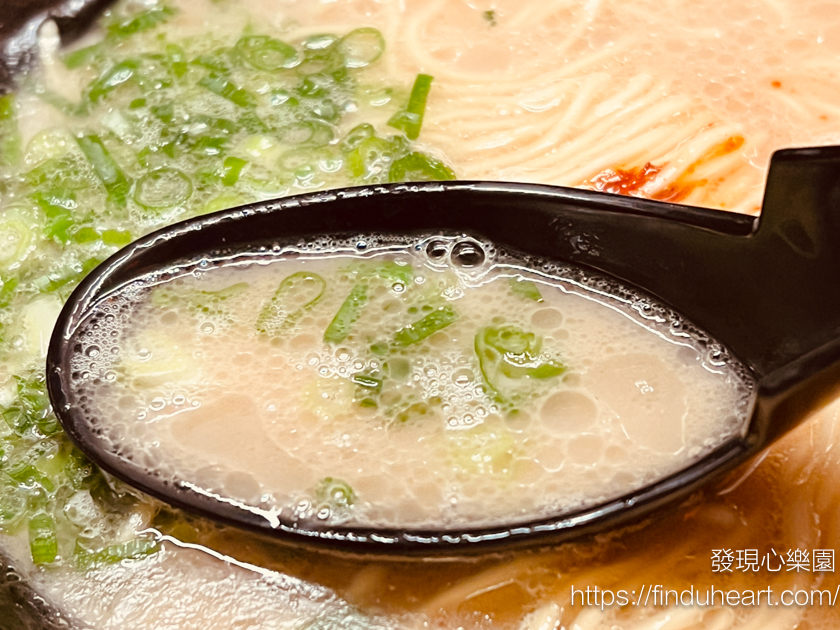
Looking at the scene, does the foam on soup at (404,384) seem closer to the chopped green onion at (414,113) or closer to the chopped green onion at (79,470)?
the chopped green onion at (79,470)

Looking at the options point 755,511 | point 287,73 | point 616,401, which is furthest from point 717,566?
point 287,73

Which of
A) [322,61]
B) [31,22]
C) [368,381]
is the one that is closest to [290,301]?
[368,381]

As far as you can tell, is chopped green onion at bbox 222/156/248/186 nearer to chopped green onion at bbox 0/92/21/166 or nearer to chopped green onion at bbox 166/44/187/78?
chopped green onion at bbox 166/44/187/78

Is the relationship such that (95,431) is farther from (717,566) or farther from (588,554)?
(717,566)

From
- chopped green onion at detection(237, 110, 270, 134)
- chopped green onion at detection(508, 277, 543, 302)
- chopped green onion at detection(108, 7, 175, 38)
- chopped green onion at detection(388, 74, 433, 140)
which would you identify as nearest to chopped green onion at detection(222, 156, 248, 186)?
chopped green onion at detection(237, 110, 270, 134)

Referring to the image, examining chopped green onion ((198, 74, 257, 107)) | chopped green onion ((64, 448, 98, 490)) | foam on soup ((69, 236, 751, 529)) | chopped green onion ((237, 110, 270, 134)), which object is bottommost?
chopped green onion ((64, 448, 98, 490))

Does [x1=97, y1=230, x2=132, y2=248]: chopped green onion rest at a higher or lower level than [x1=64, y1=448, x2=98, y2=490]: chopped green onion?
higher

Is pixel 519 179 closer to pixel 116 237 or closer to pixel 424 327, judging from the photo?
pixel 424 327
